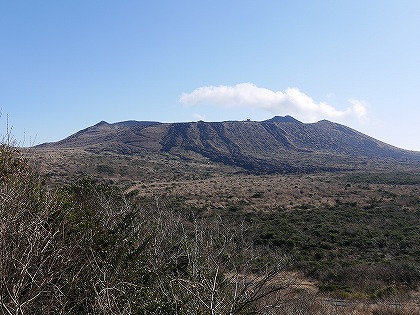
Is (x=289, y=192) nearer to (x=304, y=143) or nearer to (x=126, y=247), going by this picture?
(x=126, y=247)

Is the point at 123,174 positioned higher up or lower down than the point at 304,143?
lower down

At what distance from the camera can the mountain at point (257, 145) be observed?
113250 millimetres

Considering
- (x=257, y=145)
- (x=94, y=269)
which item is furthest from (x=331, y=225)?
(x=257, y=145)

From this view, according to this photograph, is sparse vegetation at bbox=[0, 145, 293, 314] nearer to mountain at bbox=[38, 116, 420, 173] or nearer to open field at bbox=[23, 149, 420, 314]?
open field at bbox=[23, 149, 420, 314]

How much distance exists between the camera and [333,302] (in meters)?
15.5

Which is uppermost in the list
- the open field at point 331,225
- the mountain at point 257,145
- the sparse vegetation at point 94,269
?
the mountain at point 257,145

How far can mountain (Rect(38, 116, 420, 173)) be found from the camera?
113 m

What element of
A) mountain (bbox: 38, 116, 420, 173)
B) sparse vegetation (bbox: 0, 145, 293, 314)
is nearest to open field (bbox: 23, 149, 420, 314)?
sparse vegetation (bbox: 0, 145, 293, 314)

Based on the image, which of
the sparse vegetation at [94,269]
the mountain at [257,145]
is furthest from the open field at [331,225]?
the mountain at [257,145]

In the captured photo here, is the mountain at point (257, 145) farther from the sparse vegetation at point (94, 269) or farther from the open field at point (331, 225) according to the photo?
the sparse vegetation at point (94, 269)

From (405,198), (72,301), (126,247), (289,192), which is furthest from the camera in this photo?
(289,192)

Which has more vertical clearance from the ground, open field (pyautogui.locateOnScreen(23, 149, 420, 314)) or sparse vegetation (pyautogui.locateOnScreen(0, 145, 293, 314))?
sparse vegetation (pyautogui.locateOnScreen(0, 145, 293, 314))

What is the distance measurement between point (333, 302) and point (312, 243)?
12789 millimetres

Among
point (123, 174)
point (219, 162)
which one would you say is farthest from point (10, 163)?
point (219, 162)
